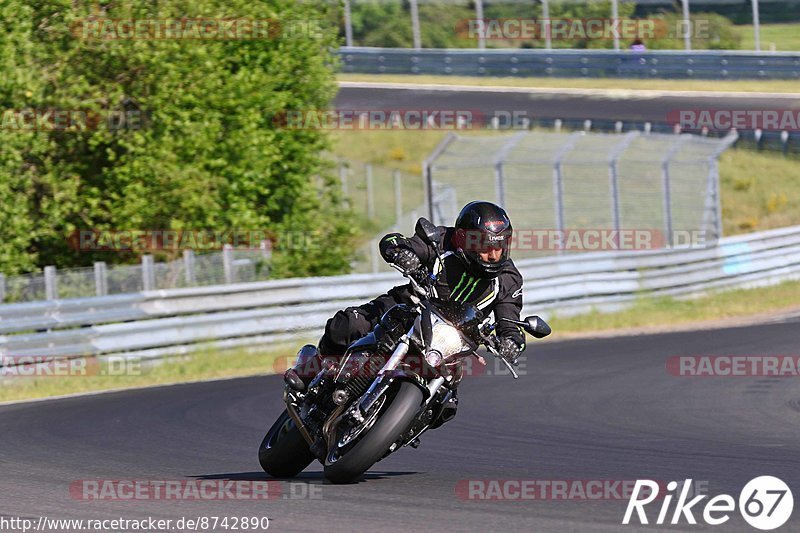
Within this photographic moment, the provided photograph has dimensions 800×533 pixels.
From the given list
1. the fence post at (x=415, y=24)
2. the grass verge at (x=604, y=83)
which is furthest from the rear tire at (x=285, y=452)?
the fence post at (x=415, y=24)

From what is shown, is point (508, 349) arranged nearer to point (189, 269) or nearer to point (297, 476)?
point (297, 476)

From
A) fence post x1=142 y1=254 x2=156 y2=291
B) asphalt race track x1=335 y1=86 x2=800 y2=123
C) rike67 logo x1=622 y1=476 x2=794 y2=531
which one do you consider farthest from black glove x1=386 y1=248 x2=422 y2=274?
asphalt race track x1=335 y1=86 x2=800 y2=123

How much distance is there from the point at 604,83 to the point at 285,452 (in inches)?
1391

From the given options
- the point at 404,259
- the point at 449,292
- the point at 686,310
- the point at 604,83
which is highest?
the point at 404,259

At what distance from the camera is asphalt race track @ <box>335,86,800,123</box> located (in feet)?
123

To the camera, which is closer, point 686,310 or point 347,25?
point 686,310

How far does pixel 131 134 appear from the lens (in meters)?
21.2

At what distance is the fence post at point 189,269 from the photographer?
17844 mm

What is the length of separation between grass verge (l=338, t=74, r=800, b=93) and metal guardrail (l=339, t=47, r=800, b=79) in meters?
0.19

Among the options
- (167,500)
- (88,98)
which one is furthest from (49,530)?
(88,98)

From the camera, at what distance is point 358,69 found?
4538cm

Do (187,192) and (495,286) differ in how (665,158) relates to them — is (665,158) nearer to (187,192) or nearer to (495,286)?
(187,192)

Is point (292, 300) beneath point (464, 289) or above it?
beneath

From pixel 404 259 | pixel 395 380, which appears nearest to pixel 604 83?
pixel 404 259
